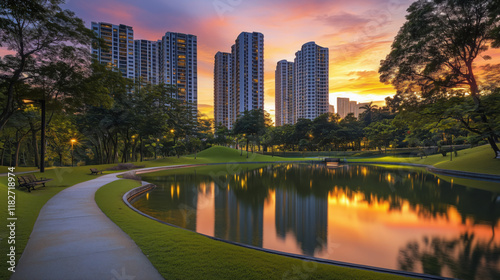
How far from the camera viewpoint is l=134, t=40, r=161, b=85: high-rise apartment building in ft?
387

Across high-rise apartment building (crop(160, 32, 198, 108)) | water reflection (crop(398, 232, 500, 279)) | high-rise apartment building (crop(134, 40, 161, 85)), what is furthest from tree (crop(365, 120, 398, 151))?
high-rise apartment building (crop(134, 40, 161, 85))

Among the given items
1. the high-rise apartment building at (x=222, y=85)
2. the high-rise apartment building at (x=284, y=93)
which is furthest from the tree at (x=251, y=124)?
the high-rise apartment building at (x=284, y=93)

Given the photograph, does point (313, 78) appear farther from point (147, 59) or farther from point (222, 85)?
point (147, 59)

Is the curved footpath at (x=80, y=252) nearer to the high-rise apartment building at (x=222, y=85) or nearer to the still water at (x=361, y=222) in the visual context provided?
the still water at (x=361, y=222)

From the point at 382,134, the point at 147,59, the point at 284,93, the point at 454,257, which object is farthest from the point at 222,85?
the point at 454,257

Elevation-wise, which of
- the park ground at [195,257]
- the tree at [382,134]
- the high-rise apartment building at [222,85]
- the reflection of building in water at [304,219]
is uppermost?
the high-rise apartment building at [222,85]

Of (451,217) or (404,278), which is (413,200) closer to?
(451,217)

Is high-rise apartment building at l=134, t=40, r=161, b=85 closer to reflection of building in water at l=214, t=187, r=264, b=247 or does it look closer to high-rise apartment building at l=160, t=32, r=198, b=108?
high-rise apartment building at l=160, t=32, r=198, b=108

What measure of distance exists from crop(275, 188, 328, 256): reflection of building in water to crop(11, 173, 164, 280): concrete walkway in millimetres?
4857

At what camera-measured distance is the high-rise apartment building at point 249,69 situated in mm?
114919

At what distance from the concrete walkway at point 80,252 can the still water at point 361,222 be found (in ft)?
10.6

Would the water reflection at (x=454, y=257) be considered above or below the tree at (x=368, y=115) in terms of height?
below

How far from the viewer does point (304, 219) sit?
10.7 m

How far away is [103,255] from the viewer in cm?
521
